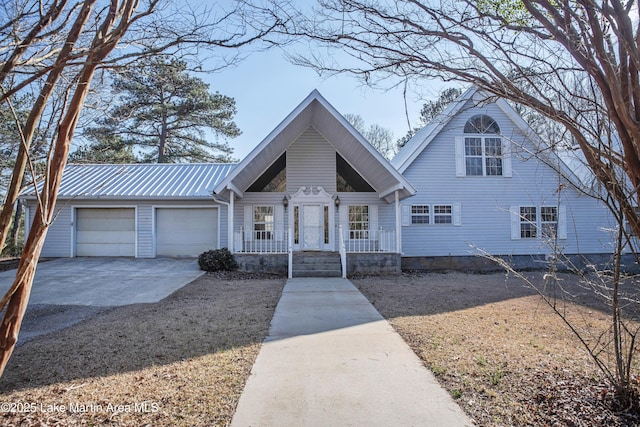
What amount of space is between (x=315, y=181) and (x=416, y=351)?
9884mm

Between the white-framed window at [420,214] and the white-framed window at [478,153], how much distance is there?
1.94m

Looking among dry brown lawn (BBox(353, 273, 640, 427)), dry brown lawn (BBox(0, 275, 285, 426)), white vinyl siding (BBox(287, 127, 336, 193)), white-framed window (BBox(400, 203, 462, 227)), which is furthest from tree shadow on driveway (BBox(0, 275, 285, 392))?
white-framed window (BBox(400, 203, 462, 227))

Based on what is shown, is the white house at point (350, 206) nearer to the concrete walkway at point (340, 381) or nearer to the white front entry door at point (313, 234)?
the white front entry door at point (313, 234)

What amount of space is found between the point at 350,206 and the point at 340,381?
1066 cm

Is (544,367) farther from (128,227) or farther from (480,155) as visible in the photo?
(128,227)

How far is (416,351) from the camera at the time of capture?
4.36 meters

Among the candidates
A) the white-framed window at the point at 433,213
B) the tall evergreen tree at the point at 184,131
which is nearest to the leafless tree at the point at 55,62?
the white-framed window at the point at 433,213

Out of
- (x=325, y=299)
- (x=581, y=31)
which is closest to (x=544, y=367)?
(x=581, y=31)

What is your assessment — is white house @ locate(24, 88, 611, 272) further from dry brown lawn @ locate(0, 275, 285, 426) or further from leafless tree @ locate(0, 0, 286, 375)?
leafless tree @ locate(0, 0, 286, 375)

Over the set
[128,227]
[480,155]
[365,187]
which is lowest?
[128,227]

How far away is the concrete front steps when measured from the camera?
1139cm

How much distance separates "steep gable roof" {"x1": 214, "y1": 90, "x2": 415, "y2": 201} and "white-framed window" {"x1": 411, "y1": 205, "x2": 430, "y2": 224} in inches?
54.7

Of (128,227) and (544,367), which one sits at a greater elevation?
(128,227)

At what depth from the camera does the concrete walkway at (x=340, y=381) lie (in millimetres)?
2865
